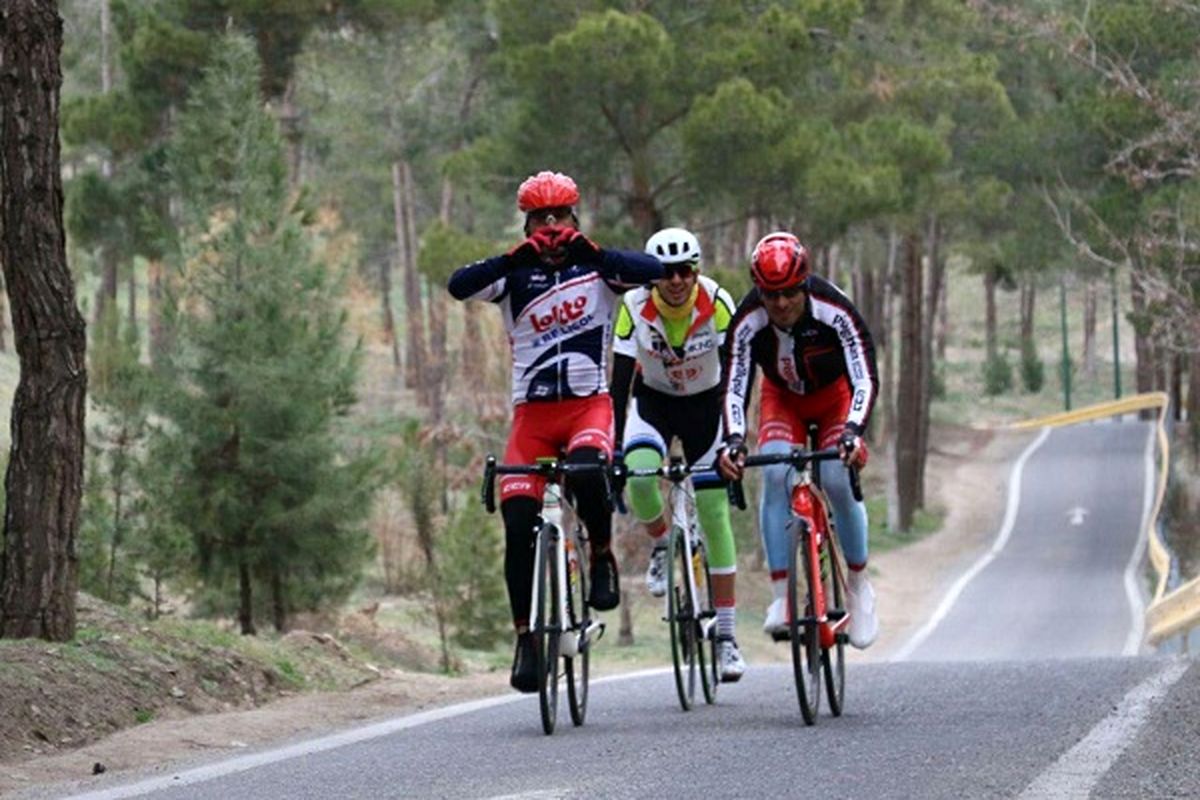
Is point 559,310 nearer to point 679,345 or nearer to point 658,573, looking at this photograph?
point 679,345

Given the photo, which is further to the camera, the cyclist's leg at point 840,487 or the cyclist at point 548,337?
the cyclist's leg at point 840,487

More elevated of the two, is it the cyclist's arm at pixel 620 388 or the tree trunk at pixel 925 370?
the tree trunk at pixel 925 370

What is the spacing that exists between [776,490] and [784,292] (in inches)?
38.4

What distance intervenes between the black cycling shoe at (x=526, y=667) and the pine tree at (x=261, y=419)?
1302 cm

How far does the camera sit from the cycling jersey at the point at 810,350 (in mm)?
10438

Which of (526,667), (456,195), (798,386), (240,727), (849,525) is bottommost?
(240,727)

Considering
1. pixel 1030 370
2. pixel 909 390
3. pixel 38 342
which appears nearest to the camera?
pixel 38 342

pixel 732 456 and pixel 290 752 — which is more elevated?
pixel 732 456

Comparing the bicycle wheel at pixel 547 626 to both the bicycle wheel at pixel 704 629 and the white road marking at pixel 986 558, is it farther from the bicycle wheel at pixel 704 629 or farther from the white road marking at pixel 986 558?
the white road marking at pixel 986 558

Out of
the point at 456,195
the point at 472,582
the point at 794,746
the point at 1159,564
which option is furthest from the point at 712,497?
the point at 456,195

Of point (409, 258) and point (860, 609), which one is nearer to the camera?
point (860, 609)

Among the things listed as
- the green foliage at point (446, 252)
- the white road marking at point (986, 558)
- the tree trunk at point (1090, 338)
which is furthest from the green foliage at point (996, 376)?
the green foliage at point (446, 252)

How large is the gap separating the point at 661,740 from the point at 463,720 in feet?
6.10

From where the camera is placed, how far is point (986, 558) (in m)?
54.8
